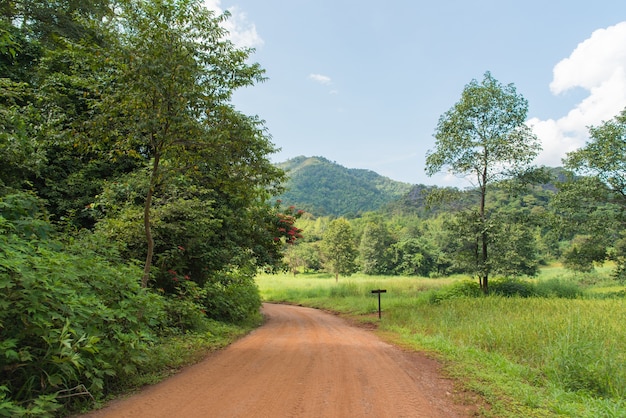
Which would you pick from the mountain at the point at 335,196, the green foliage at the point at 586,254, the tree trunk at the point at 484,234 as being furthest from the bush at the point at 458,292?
the mountain at the point at 335,196

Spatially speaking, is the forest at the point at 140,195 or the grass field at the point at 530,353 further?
the grass field at the point at 530,353

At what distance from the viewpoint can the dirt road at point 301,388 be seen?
14.0 ft

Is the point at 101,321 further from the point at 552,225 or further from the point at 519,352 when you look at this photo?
the point at 552,225

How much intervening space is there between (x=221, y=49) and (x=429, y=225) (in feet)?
290

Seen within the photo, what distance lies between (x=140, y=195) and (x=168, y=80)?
349 centimetres

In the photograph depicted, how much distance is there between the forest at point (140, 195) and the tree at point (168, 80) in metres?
0.03

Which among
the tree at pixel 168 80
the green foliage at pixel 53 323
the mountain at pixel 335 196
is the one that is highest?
the mountain at pixel 335 196

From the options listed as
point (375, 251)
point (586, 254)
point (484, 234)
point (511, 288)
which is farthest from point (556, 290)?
point (375, 251)

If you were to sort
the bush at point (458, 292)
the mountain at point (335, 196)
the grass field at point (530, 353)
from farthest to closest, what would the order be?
the mountain at point (335, 196)
the bush at point (458, 292)
the grass field at point (530, 353)

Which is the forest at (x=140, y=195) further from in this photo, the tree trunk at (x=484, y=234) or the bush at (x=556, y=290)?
the bush at (x=556, y=290)

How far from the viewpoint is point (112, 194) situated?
8.33m

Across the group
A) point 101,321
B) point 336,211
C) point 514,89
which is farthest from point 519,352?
point 336,211

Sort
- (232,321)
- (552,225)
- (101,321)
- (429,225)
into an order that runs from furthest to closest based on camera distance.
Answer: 1. (429,225)
2. (552,225)
3. (232,321)
4. (101,321)

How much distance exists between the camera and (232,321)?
12586mm
